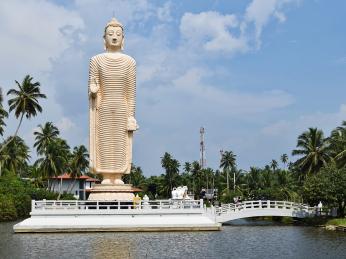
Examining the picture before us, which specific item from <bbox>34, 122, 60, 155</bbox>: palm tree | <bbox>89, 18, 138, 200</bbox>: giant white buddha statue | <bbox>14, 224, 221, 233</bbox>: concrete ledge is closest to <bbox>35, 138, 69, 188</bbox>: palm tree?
<bbox>34, 122, 60, 155</bbox>: palm tree

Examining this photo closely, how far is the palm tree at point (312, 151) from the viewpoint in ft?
178

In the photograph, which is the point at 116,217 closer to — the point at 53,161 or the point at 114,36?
the point at 114,36

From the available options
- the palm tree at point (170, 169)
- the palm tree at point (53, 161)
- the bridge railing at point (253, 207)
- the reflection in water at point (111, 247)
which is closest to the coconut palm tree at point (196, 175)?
the palm tree at point (170, 169)

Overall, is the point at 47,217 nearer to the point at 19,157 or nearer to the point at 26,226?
the point at 26,226

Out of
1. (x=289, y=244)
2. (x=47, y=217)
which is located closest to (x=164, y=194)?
(x=47, y=217)

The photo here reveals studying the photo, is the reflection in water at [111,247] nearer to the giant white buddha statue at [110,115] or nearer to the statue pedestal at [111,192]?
the statue pedestal at [111,192]

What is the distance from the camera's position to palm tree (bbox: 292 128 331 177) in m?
54.1

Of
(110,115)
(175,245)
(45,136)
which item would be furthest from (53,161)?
(175,245)

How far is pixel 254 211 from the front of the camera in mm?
42625

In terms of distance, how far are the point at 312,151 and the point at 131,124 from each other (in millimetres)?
20516

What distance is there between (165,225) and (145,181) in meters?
73.8

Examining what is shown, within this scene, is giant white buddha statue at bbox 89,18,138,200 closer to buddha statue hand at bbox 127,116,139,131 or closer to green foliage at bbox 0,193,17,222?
buddha statue hand at bbox 127,116,139,131

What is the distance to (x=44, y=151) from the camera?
68.9 meters

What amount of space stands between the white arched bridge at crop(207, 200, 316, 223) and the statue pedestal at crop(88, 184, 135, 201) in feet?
21.7
